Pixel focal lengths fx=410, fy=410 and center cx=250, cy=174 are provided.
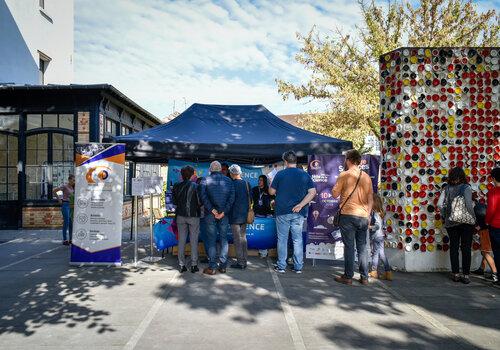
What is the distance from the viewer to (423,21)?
689 inches

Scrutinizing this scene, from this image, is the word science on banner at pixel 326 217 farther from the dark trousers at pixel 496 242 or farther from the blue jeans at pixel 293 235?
the dark trousers at pixel 496 242

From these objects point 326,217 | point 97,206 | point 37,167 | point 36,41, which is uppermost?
point 36,41

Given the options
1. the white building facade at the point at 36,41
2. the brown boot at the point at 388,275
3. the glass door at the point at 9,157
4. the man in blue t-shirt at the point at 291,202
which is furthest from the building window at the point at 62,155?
the brown boot at the point at 388,275

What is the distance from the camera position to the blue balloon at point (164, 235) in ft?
26.3

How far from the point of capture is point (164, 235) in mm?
8055

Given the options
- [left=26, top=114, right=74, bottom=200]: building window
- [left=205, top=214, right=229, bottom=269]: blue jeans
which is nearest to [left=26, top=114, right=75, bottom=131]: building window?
[left=26, top=114, right=74, bottom=200]: building window

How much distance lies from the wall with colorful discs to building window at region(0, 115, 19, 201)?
11.6 metres

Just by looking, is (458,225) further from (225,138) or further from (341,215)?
(225,138)

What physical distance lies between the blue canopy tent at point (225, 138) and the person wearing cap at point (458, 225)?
2364mm

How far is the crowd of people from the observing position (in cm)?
608

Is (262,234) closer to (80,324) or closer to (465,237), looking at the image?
(465,237)

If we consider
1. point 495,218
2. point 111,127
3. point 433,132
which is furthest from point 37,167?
point 495,218

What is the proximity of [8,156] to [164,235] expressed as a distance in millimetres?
8218

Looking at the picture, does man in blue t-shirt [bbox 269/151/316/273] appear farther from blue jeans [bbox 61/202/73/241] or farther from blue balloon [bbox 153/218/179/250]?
blue jeans [bbox 61/202/73/241]
